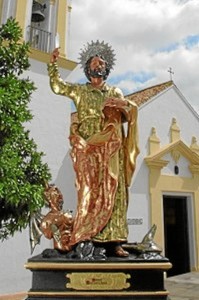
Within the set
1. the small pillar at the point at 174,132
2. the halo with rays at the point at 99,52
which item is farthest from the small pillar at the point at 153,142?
the halo with rays at the point at 99,52

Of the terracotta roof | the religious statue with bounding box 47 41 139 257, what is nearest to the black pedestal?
the religious statue with bounding box 47 41 139 257

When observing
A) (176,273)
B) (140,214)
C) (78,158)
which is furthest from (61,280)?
(176,273)

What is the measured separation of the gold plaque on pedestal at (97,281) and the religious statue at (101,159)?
28 centimetres

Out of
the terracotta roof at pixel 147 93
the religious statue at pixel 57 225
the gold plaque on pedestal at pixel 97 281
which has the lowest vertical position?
the gold plaque on pedestal at pixel 97 281

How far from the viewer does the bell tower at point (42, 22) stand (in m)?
7.61

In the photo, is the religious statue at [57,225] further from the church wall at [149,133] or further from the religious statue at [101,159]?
the church wall at [149,133]

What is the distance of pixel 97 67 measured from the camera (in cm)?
393

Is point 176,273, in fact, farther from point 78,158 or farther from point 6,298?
point 78,158

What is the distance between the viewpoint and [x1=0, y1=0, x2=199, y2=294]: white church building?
23.6ft

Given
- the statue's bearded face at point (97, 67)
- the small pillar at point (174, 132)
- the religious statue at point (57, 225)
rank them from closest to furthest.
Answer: the religious statue at point (57, 225) < the statue's bearded face at point (97, 67) < the small pillar at point (174, 132)

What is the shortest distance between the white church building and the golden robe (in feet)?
11.6

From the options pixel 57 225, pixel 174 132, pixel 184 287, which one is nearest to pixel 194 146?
pixel 174 132

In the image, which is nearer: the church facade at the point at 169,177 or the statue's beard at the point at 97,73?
the statue's beard at the point at 97,73

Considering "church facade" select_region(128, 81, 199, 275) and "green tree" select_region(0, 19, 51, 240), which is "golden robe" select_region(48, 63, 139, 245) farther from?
"church facade" select_region(128, 81, 199, 275)
